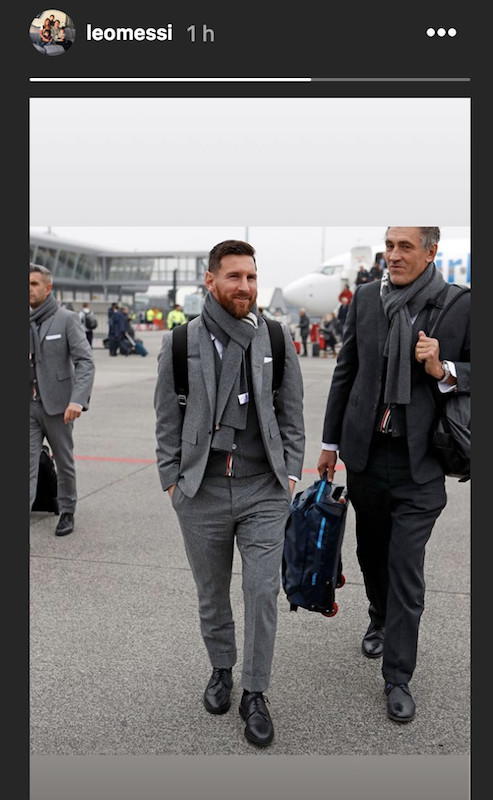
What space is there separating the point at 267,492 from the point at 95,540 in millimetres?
2693

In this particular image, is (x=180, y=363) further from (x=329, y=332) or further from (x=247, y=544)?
(x=329, y=332)

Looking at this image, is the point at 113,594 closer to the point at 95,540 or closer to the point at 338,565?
the point at 95,540

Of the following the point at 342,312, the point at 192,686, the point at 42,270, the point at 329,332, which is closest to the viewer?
the point at 192,686

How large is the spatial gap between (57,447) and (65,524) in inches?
22.9

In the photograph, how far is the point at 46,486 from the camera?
18.9 ft

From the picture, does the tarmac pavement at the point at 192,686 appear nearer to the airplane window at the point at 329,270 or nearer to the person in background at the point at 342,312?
the person in background at the point at 342,312

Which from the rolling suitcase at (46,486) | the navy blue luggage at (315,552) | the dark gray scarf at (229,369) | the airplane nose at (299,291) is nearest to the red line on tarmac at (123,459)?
the rolling suitcase at (46,486)

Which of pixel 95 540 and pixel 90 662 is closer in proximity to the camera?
pixel 90 662

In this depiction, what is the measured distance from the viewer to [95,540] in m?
5.32

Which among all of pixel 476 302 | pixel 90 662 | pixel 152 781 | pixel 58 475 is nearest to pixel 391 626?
pixel 152 781

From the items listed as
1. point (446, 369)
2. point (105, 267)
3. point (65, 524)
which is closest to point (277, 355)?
point (446, 369)

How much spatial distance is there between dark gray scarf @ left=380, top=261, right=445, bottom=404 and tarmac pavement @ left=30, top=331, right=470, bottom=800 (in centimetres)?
130

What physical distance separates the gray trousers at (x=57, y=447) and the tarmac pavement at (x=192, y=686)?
0.90ft
